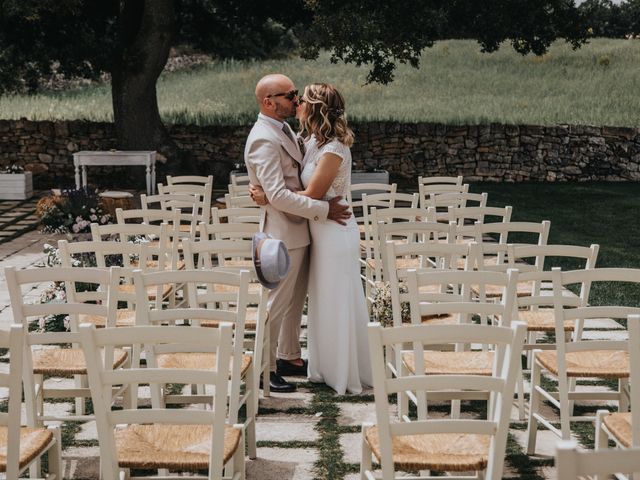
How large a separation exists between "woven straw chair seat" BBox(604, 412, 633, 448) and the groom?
232 centimetres

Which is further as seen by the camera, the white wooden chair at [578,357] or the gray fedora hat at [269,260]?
the gray fedora hat at [269,260]

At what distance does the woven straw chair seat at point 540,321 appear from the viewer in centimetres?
558

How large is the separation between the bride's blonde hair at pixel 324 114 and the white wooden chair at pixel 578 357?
154 centimetres

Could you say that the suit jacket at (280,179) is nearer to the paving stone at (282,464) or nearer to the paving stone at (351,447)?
the paving stone at (351,447)

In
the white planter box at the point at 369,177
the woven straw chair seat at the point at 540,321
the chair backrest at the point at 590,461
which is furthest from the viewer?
the white planter box at the point at 369,177

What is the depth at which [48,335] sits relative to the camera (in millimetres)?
4477

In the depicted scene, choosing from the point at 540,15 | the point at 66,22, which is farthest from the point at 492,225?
the point at 66,22

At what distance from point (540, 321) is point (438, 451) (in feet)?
7.50

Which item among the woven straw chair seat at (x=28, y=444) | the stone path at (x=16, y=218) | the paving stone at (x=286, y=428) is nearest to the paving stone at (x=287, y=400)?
the paving stone at (x=286, y=428)

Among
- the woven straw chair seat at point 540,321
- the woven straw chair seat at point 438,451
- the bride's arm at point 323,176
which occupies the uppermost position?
the bride's arm at point 323,176

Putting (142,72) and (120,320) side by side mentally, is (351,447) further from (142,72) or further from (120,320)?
(142,72)

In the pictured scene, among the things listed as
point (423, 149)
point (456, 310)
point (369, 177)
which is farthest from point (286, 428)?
point (423, 149)

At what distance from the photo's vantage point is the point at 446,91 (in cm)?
2548

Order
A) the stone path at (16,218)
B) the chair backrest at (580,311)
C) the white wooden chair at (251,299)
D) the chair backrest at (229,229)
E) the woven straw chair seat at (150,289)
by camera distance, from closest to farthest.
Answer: the chair backrest at (580,311) → the white wooden chair at (251,299) → the chair backrest at (229,229) → the woven straw chair seat at (150,289) → the stone path at (16,218)
